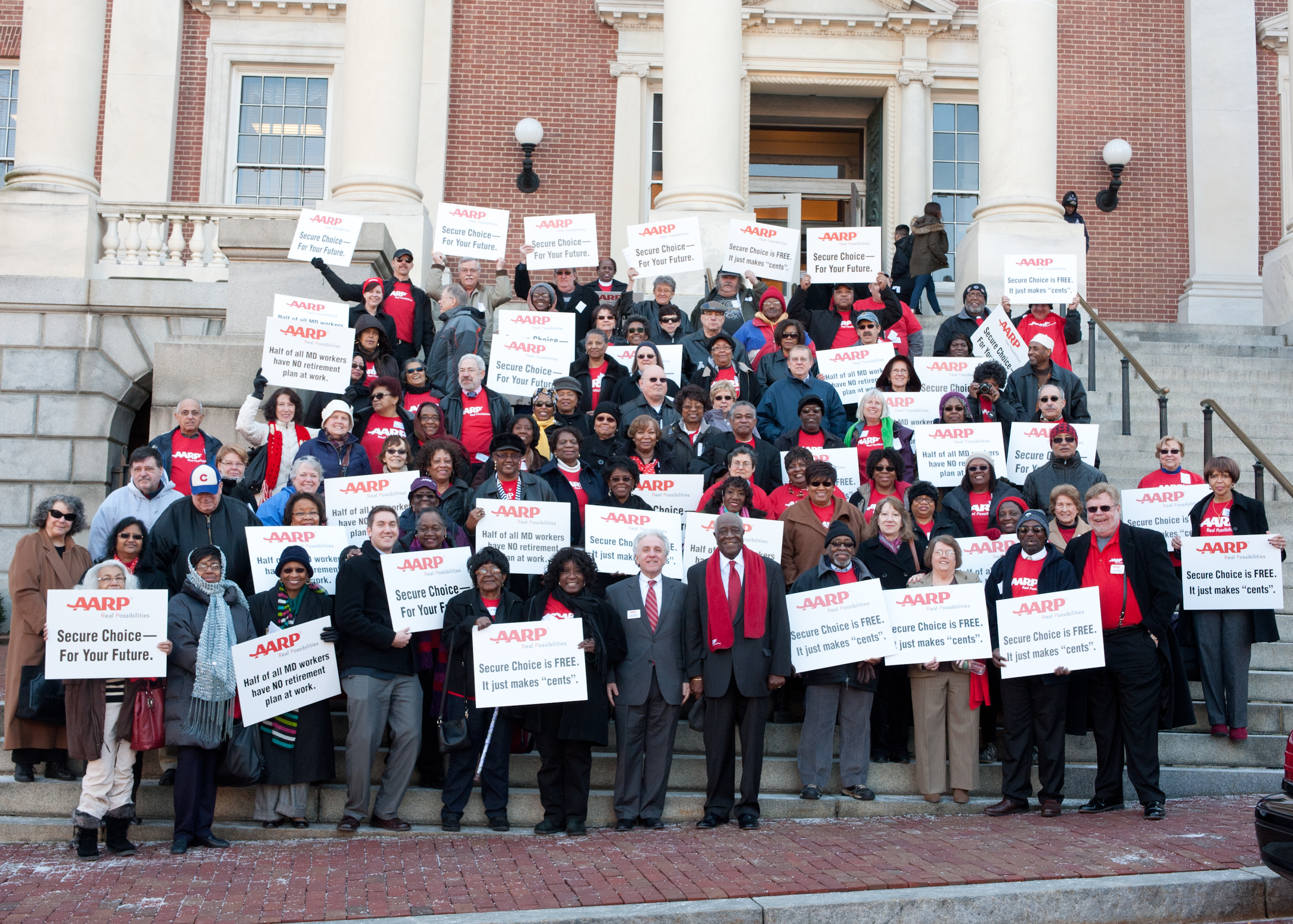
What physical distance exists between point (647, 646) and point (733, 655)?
1.80 ft

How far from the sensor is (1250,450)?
1158cm

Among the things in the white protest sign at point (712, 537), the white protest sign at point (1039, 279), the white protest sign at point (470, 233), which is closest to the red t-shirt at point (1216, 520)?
the white protest sign at point (712, 537)

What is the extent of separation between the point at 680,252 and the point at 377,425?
4737mm

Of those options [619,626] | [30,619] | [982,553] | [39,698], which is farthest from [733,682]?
[30,619]

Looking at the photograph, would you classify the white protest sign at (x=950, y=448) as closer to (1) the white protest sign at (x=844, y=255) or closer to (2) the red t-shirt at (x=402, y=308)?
(1) the white protest sign at (x=844, y=255)

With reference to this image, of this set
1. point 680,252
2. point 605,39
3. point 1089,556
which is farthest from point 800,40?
point 1089,556

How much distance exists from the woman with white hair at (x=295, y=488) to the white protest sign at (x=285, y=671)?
1328 mm

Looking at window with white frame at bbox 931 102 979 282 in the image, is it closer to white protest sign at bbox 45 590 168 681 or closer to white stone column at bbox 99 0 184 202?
white stone column at bbox 99 0 184 202

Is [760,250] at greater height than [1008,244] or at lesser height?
lesser

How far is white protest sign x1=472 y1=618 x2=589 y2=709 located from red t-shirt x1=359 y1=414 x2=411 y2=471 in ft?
9.27

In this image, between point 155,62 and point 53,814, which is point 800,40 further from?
point 53,814

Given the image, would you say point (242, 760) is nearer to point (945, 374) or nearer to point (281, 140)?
point (945, 374)

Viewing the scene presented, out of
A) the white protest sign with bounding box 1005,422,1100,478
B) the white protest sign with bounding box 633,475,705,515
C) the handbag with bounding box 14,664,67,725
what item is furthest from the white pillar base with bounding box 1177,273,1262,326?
the handbag with bounding box 14,664,67,725

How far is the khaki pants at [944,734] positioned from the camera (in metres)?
8.80
